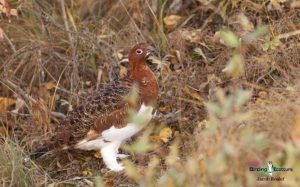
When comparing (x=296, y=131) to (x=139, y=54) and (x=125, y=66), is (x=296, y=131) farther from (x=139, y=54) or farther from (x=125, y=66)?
(x=125, y=66)

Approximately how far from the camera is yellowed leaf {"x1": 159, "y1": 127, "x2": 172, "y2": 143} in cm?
550

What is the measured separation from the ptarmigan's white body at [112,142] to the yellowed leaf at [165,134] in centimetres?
37

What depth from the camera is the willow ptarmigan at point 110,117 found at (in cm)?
506

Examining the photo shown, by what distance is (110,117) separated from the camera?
16.7 feet

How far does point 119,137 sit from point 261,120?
1.15 m

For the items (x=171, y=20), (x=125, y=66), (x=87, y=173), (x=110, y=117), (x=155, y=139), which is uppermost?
(x=171, y=20)

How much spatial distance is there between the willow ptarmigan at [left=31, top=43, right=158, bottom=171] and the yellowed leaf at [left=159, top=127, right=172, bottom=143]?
398mm

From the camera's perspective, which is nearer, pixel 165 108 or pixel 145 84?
pixel 145 84

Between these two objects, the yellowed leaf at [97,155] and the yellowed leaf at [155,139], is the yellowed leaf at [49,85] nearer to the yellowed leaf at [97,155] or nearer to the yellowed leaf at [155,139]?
the yellowed leaf at [97,155]

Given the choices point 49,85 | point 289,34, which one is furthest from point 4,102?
point 289,34

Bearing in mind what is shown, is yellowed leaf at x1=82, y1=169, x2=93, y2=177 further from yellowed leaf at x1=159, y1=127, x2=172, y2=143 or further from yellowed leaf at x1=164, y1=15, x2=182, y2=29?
yellowed leaf at x1=164, y1=15, x2=182, y2=29

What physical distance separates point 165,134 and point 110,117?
0.61 m

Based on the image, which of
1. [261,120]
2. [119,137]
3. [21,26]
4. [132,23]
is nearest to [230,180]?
[261,120]

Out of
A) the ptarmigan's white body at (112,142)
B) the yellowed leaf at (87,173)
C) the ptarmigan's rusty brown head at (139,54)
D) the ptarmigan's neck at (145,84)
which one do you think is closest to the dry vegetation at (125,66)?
the yellowed leaf at (87,173)
